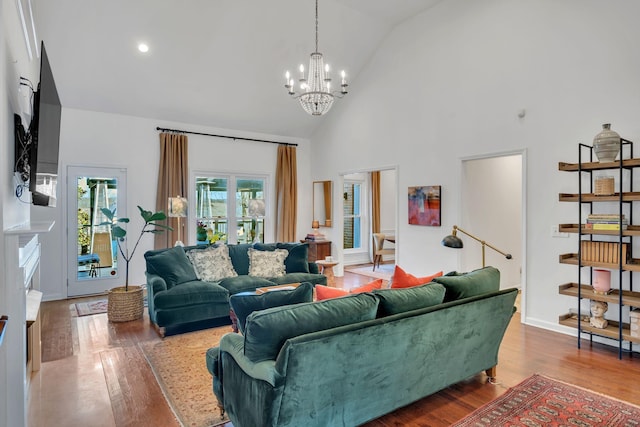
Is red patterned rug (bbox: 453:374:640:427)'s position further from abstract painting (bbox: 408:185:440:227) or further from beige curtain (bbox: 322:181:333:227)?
beige curtain (bbox: 322:181:333:227)

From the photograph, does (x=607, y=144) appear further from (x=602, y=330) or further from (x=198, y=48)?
(x=198, y=48)

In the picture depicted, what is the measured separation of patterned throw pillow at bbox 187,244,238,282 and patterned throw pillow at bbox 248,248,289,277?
279mm

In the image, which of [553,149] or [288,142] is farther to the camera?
[288,142]

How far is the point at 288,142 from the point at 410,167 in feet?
9.99

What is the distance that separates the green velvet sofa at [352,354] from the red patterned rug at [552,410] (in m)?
0.29

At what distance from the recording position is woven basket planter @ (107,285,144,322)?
14.8ft

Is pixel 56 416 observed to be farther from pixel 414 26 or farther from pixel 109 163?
pixel 414 26

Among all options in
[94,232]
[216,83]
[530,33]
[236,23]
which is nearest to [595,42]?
[530,33]

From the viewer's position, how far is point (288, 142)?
314 inches

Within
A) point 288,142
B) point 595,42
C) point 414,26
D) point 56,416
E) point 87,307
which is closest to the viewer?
point 56,416

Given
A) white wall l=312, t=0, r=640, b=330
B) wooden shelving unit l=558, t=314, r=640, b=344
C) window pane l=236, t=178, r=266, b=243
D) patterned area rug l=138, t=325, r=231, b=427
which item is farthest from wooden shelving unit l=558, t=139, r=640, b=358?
window pane l=236, t=178, r=266, b=243

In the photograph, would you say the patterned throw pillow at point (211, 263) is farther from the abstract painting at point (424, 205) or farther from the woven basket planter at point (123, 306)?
the abstract painting at point (424, 205)

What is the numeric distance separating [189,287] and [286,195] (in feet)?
12.7

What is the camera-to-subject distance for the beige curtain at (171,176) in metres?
6.32
